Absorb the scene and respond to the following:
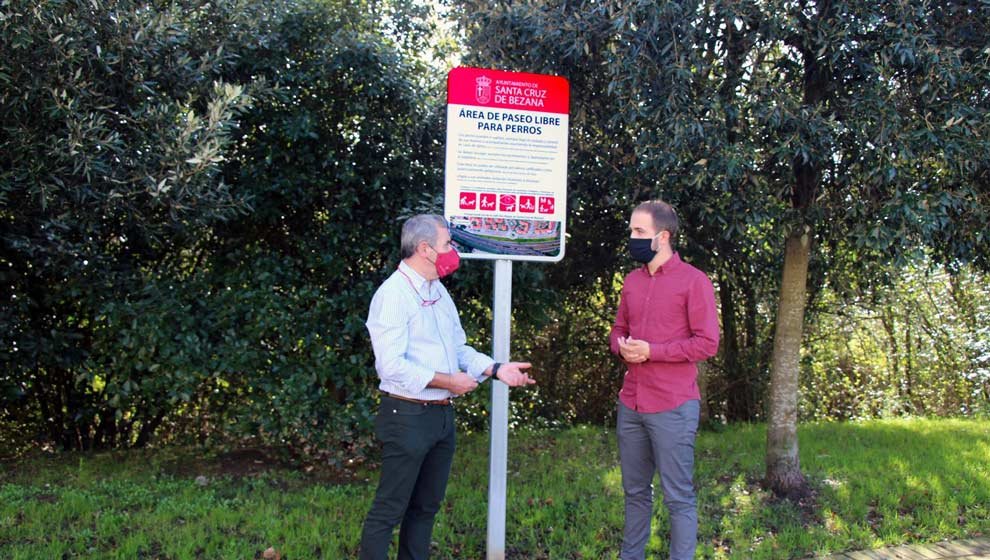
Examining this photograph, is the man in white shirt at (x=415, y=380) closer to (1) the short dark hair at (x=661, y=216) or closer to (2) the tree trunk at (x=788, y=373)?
(1) the short dark hair at (x=661, y=216)

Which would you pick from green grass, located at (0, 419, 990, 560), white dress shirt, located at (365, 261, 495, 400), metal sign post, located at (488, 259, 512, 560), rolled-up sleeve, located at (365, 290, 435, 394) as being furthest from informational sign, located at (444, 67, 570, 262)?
green grass, located at (0, 419, 990, 560)

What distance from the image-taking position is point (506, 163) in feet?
13.8

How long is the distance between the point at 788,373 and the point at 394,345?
3.63 metres

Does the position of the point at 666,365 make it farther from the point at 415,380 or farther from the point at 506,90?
the point at 506,90

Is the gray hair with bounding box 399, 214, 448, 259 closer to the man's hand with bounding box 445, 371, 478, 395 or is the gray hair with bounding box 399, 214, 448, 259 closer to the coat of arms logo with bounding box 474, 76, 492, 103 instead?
the man's hand with bounding box 445, 371, 478, 395

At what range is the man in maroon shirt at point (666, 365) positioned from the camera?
3.83 m

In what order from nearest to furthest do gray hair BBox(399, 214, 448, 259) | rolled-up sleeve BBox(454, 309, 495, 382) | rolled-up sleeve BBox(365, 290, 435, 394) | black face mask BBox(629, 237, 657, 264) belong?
rolled-up sleeve BBox(365, 290, 435, 394) < gray hair BBox(399, 214, 448, 259) < rolled-up sleeve BBox(454, 309, 495, 382) < black face mask BBox(629, 237, 657, 264)

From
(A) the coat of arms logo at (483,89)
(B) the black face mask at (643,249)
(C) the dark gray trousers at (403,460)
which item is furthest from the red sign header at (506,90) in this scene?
(C) the dark gray trousers at (403,460)

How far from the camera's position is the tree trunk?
5801 millimetres

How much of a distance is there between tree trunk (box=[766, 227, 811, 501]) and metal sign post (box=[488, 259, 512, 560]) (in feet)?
8.48

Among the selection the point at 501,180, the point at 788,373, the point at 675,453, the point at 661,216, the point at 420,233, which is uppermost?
the point at 501,180

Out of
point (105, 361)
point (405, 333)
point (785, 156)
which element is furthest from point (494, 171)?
point (105, 361)

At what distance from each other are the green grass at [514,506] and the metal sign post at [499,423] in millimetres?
413

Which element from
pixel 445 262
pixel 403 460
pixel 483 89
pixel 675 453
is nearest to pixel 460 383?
pixel 403 460
